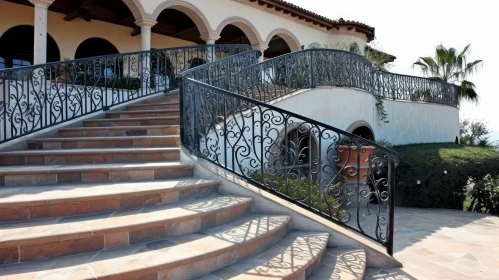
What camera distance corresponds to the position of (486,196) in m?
9.03

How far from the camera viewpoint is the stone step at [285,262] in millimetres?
2689

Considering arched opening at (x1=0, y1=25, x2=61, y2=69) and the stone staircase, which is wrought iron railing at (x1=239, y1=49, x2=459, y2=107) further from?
arched opening at (x1=0, y1=25, x2=61, y2=69)

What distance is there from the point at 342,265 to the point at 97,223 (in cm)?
237

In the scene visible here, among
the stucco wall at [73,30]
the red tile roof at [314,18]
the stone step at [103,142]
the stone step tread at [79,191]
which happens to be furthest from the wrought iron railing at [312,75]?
the stucco wall at [73,30]

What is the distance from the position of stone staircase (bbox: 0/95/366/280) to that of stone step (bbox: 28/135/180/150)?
17.4 inches

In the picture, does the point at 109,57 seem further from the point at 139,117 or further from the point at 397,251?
the point at 397,251

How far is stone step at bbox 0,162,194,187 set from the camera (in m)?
3.76

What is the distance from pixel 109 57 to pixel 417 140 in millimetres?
11538

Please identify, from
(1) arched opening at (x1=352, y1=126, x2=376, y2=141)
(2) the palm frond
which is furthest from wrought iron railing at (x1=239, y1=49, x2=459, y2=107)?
Answer: (2) the palm frond

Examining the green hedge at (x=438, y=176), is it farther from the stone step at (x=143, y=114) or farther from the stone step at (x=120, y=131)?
the stone step at (x=120, y=131)

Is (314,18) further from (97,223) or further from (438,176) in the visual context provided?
(97,223)

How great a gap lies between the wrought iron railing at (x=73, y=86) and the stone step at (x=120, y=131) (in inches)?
17.7

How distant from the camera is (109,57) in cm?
689

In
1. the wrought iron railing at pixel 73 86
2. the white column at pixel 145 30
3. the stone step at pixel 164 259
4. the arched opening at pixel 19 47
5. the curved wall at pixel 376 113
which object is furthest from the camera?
the arched opening at pixel 19 47
